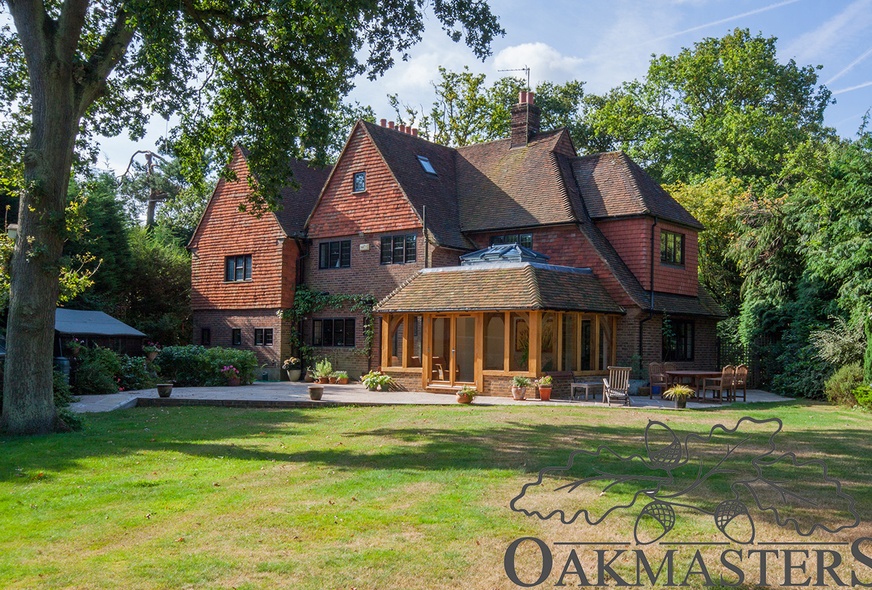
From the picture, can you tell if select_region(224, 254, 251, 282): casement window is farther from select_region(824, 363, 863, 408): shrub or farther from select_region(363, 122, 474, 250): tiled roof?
select_region(824, 363, 863, 408): shrub

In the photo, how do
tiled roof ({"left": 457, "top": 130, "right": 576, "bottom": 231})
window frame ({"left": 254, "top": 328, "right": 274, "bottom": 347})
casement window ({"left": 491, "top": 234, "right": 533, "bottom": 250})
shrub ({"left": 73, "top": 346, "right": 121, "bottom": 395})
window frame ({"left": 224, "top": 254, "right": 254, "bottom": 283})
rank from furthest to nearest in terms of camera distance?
window frame ({"left": 224, "top": 254, "right": 254, "bottom": 283}) → window frame ({"left": 254, "top": 328, "right": 274, "bottom": 347}) → casement window ({"left": 491, "top": 234, "right": 533, "bottom": 250}) → tiled roof ({"left": 457, "top": 130, "right": 576, "bottom": 231}) → shrub ({"left": 73, "top": 346, "right": 121, "bottom": 395})

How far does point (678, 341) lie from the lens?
1089 inches

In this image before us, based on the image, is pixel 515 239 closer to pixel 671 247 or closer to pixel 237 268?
pixel 671 247

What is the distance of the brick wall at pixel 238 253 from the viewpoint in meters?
31.2

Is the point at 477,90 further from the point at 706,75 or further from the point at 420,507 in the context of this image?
the point at 420,507

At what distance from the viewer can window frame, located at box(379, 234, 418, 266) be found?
28.6 m

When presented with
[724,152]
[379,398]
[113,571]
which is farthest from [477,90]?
[113,571]

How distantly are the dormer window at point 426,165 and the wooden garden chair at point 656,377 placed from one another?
12.0 meters

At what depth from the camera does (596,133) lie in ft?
160

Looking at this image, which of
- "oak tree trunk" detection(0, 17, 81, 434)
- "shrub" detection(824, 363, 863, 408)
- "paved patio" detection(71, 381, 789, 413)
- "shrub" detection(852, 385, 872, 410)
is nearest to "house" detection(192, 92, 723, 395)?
"paved patio" detection(71, 381, 789, 413)

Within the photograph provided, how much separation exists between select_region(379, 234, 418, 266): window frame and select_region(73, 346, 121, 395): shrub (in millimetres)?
10033

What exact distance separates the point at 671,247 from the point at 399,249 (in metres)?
9.53

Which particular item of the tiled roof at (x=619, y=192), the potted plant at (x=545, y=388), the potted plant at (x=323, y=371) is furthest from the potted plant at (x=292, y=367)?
the tiled roof at (x=619, y=192)

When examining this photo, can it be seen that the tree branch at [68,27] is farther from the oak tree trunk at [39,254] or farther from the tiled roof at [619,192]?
the tiled roof at [619,192]
